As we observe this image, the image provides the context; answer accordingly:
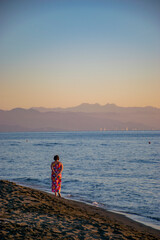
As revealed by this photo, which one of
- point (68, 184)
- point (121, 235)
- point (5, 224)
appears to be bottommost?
point (68, 184)

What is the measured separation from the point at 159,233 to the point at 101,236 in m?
3.14

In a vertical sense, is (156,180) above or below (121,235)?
below

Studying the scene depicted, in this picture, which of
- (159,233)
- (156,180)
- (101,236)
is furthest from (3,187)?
(156,180)

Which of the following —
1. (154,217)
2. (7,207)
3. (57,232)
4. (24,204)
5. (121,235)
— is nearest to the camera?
(57,232)

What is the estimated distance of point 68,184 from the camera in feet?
55.5

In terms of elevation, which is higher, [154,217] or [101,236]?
[101,236]

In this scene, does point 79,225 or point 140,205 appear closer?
point 79,225

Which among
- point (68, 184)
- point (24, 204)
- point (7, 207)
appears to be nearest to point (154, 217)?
point (24, 204)

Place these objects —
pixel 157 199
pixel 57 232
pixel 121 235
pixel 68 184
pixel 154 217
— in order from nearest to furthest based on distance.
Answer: pixel 57 232 < pixel 121 235 < pixel 154 217 < pixel 157 199 < pixel 68 184

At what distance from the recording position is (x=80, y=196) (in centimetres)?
1354

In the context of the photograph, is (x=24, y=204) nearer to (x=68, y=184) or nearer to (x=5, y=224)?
(x=5, y=224)

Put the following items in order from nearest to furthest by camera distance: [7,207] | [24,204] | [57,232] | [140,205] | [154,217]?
[57,232], [7,207], [24,204], [154,217], [140,205]

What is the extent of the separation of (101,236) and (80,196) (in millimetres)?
7801

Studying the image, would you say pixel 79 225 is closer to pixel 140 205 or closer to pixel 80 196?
pixel 140 205
